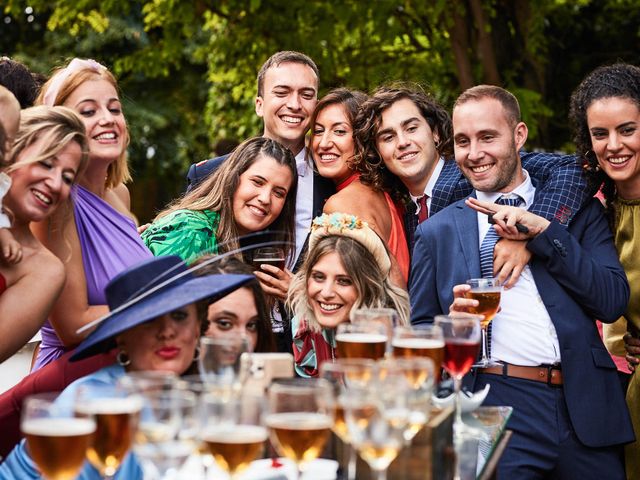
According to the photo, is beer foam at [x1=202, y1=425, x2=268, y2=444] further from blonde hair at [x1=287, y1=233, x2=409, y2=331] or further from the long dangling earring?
blonde hair at [x1=287, y1=233, x2=409, y2=331]

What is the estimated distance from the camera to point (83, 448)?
2.13m

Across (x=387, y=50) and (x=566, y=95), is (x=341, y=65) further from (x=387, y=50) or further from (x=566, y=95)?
(x=566, y=95)

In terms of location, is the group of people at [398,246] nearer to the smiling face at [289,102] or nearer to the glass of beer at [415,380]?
the smiling face at [289,102]

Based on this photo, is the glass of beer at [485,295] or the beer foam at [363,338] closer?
the beer foam at [363,338]

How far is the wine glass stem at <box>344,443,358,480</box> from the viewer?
2.58 metres

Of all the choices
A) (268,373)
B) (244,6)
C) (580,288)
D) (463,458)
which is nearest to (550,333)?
(580,288)

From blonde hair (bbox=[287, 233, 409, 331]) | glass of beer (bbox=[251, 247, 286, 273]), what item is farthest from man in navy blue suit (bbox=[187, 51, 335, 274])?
blonde hair (bbox=[287, 233, 409, 331])

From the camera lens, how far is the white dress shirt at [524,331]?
13.5 feet

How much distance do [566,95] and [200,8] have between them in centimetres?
430

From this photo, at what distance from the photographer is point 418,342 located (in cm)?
283

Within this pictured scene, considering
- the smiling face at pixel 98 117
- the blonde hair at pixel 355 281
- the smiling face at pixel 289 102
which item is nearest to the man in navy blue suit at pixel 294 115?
the smiling face at pixel 289 102

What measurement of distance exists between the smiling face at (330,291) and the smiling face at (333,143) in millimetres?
1126

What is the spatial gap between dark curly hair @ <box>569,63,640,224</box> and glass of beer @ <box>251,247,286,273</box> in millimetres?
1506

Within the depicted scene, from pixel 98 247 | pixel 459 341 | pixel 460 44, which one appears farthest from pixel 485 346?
pixel 460 44
